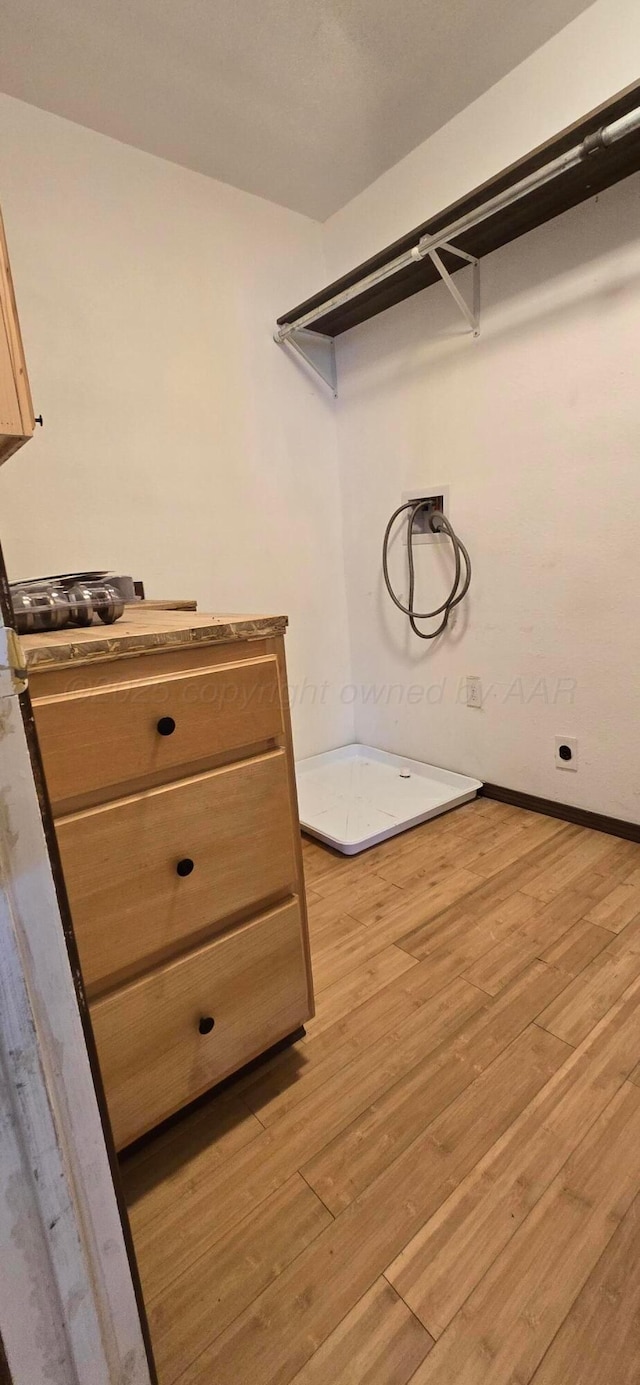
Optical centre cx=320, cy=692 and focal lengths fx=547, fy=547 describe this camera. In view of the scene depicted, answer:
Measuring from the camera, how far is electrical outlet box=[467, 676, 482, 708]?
80.0 inches

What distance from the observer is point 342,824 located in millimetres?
1888

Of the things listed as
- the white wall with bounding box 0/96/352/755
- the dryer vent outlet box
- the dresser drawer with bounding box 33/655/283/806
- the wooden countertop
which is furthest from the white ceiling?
the dresser drawer with bounding box 33/655/283/806

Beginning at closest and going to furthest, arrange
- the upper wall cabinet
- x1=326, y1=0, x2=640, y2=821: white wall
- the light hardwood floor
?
the upper wall cabinet, the light hardwood floor, x1=326, y1=0, x2=640, y2=821: white wall

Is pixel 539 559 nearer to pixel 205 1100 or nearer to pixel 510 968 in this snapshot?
pixel 510 968

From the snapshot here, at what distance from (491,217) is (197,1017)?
6.65 ft

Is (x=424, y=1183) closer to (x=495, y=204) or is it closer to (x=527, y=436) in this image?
(x=527, y=436)

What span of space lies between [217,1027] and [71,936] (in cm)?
58

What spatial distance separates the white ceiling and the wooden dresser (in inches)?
64.7

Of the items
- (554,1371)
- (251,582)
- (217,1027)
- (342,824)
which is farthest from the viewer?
(251,582)

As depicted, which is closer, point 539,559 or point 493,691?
point 539,559

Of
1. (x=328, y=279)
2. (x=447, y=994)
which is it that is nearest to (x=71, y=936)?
(x=447, y=994)

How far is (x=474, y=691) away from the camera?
2.05 meters

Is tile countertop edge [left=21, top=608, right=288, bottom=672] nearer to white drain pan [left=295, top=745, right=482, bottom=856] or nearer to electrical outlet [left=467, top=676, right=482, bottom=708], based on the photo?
white drain pan [left=295, top=745, right=482, bottom=856]

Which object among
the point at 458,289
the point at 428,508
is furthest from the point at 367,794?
the point at 458,289
